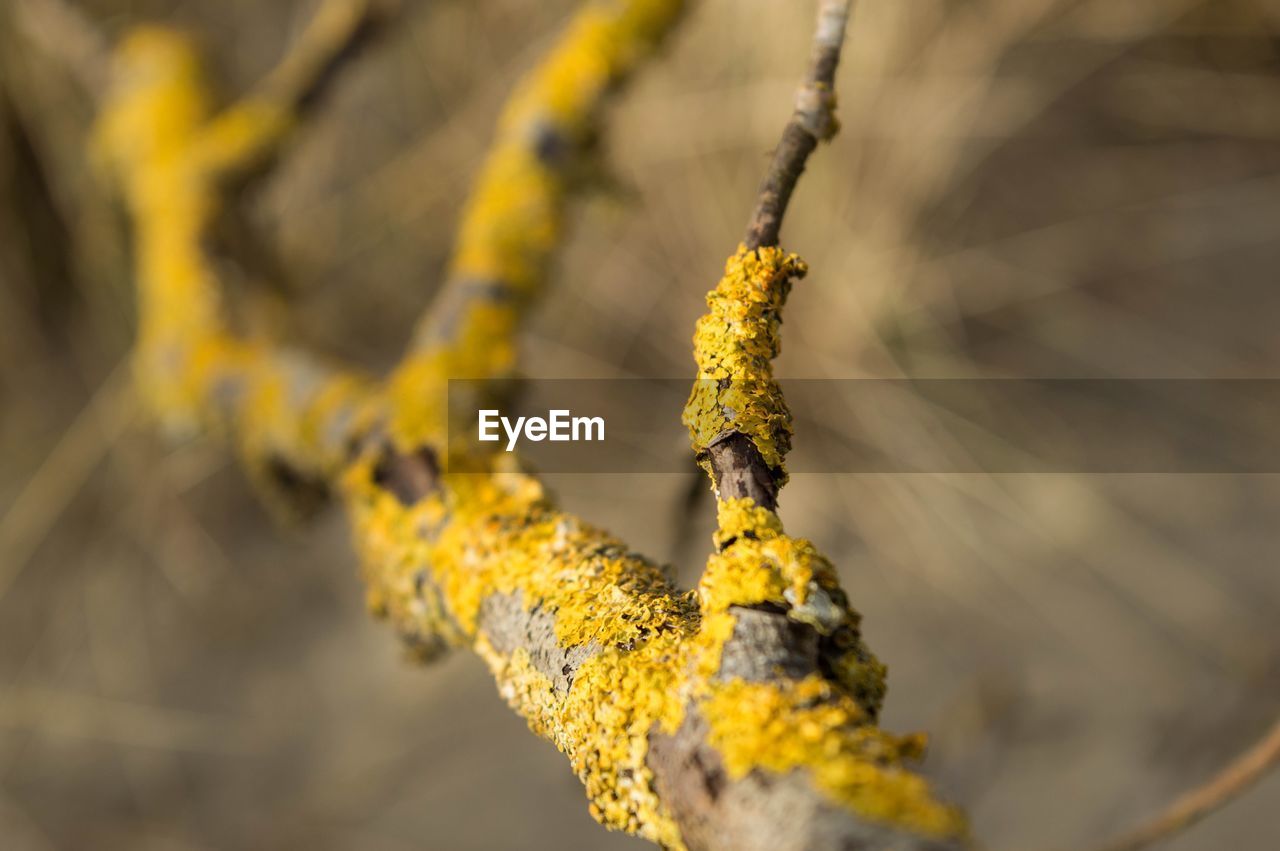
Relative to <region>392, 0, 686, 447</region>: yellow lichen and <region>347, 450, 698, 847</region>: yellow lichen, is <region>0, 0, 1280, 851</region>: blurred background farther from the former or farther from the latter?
<region>347, 450, 698, 847</region>: yellow lichen

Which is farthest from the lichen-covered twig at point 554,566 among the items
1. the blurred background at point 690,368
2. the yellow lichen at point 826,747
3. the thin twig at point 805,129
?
the blurred background at point 690,368

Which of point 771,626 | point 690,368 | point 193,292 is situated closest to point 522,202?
point 193,292

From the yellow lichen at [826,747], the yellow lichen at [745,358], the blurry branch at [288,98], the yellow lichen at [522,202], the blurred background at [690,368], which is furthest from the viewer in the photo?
the blurred background at [690,368]

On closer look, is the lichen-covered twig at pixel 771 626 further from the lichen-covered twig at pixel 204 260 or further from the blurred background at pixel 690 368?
the blurred background at pixel 690 368

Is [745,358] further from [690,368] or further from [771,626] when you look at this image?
[690,368]

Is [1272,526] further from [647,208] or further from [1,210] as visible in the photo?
[1,210]

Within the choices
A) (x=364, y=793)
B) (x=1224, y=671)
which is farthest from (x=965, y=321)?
(x=364, y=793)
